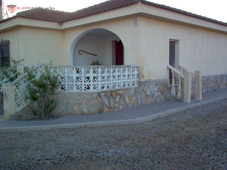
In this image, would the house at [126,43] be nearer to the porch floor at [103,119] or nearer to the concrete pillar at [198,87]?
the porch floor at [103,119]

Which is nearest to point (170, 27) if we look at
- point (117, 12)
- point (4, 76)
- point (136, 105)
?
point (117, 12)

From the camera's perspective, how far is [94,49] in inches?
457

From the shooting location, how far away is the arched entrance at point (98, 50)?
11.1 m

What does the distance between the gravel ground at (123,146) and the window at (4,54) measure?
5681mm

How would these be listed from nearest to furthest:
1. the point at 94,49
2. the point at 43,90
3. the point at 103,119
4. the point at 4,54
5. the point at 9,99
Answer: the point at 103,119 → the point at 43,90 → the point at 9,99 → the point at 4,54 → the point at 94,49

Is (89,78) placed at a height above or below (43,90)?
above

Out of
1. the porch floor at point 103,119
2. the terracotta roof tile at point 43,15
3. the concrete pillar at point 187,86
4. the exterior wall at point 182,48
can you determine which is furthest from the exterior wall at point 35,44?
the concrete pillar at point 187,86

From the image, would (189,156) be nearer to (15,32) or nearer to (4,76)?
(4,76)

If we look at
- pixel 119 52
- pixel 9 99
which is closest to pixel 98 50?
pixel 119 52

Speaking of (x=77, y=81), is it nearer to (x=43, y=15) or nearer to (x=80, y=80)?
(x=80, y=80)

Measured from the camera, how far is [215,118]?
6195 mm

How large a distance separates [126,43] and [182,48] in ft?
10.3

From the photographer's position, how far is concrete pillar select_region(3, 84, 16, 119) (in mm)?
6449

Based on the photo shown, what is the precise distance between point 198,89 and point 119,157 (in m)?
6.29
